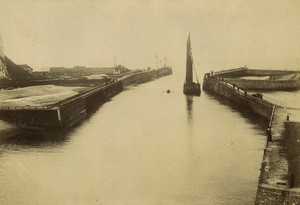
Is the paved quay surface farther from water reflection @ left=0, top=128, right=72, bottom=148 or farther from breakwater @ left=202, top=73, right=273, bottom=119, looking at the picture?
water reflection @ left=0, top=128, right=72, bottom=148

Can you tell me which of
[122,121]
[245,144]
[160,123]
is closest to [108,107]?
[122,121]

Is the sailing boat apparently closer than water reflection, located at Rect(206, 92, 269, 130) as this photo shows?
No

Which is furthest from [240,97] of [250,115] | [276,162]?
[276,162]

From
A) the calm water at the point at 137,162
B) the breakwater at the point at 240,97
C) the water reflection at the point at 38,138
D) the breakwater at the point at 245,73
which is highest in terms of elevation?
the breakwater at the point at 245,73

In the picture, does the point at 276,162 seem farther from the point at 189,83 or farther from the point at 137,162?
the point at 189,83

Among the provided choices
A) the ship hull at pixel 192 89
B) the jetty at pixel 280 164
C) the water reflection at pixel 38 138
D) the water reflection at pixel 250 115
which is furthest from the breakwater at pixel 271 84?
the water reflection at pixel 38 138

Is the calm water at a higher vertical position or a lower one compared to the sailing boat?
lower

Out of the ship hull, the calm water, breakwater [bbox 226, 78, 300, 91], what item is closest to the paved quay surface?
the calm water

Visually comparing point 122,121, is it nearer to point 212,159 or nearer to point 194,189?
point 212,159

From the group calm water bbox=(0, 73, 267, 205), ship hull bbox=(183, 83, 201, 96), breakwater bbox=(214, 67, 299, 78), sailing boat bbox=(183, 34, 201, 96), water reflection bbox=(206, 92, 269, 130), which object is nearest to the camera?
calm water bbox=(0, 73, 267, 205)

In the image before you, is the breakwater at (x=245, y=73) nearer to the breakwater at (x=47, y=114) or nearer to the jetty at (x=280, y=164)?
the breakwater at (x=47, y=114)
